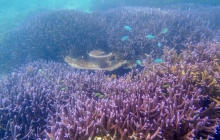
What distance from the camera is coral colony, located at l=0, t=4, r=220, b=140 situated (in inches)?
104

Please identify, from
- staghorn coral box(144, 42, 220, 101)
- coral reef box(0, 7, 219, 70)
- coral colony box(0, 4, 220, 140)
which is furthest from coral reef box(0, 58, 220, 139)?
coral reef box(0, 7, 219, 70)

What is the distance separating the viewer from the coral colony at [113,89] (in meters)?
2.65

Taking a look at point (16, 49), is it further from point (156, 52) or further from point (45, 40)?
point (156, 52)

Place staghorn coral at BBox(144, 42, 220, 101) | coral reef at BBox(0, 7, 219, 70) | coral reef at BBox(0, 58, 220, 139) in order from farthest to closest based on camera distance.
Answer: coral reef at BBox(0, 7, 219, 70), staghorn coral at BBox(144, 42, 220, 101), coral reef at BBox(0, 58, 220, 139)

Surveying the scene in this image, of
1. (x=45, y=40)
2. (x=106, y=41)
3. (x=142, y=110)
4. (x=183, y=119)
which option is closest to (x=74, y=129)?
(x=142, y=110)

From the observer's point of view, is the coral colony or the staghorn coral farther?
the staghorn coral

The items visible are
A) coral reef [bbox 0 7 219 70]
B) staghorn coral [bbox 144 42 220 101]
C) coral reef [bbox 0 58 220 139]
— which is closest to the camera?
A: coral reef [bbox 0 58 220 139]

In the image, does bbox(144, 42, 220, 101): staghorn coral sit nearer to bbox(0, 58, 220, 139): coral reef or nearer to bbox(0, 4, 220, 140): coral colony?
bbox(0, 4, 220, 140): coral colony

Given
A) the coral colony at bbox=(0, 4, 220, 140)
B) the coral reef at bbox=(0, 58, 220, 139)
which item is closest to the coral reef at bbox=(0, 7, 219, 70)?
the coral colony at bbox=(0, 4, 220, 140)

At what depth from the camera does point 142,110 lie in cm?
296

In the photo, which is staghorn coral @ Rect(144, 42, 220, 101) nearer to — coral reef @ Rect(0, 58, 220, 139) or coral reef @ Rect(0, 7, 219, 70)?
coral reef @ Rect(0, 58, 220, 139)

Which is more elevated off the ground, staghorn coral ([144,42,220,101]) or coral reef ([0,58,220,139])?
staghorn coral ([144,42,220,101])

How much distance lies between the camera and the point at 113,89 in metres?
3.99

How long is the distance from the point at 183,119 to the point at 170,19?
7.86 metres
